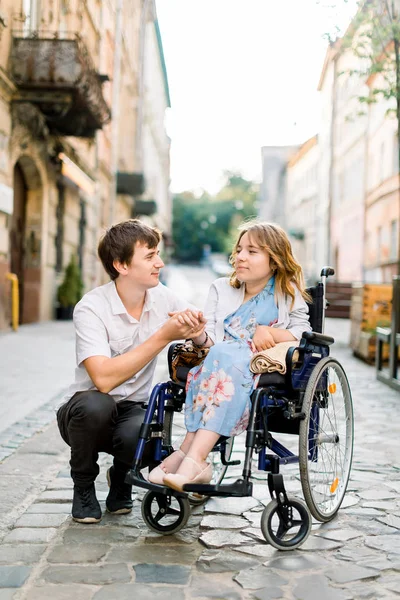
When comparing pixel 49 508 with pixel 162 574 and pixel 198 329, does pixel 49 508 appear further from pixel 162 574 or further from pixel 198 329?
pixel 198 329

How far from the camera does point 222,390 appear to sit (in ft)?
10.3

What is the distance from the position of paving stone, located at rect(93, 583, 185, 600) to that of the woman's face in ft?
4.61

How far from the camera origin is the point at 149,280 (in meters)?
3.54

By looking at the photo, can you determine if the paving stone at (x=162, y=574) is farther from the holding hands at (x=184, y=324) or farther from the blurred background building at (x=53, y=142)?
the blurred background building at (x=53, y=142)

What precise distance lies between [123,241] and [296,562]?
5.02 ft

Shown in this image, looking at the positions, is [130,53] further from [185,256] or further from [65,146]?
[185,256]

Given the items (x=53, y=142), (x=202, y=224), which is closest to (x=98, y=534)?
(x=53, y=142)

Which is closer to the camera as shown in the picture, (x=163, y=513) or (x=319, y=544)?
(x=319, y=544)

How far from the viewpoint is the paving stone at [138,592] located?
2.60 metres

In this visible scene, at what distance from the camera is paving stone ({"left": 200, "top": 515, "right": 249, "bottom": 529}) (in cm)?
342

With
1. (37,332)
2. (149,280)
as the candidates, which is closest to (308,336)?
(149,280)

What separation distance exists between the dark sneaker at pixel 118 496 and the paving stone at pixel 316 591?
3.52 feet

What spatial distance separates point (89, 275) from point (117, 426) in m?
17.5

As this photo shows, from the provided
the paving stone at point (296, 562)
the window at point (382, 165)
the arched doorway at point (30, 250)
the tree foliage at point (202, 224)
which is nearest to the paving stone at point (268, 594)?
the paving stone at point (296, 562)
